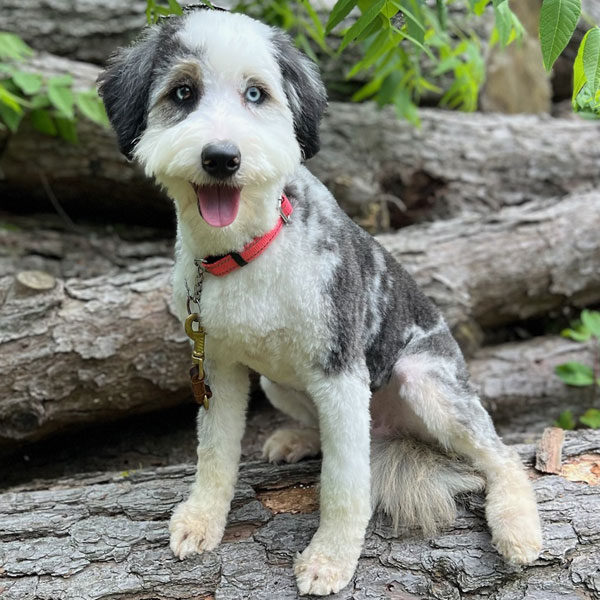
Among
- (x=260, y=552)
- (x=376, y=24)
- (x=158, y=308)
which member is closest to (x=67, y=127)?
(x=158, y=308)

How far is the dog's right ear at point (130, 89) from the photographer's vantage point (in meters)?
2.21

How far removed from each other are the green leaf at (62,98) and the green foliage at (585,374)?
329 cm

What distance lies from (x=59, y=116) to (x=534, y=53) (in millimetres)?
4187

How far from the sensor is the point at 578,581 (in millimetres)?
2344

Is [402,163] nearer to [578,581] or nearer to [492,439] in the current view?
[492,439]

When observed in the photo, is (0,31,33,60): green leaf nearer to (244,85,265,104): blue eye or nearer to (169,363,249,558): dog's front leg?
(244,85,265,104): blue eye

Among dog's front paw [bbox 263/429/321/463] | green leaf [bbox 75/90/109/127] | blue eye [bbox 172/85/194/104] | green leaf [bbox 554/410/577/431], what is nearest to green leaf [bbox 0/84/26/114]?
green leaf [bbox 75/90/109/127]

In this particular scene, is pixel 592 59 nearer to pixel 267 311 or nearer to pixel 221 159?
pixel 221 159

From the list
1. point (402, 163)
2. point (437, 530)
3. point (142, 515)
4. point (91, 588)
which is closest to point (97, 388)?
point (142, 515)

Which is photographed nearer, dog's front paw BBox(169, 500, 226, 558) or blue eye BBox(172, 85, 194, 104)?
blue eye BBox(172, 85, 194, 104)

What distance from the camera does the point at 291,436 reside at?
310 cm

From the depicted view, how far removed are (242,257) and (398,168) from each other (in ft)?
10.1

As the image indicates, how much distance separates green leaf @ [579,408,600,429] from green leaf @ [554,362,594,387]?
0.17 meters

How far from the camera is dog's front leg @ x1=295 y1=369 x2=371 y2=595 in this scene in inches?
93.1
